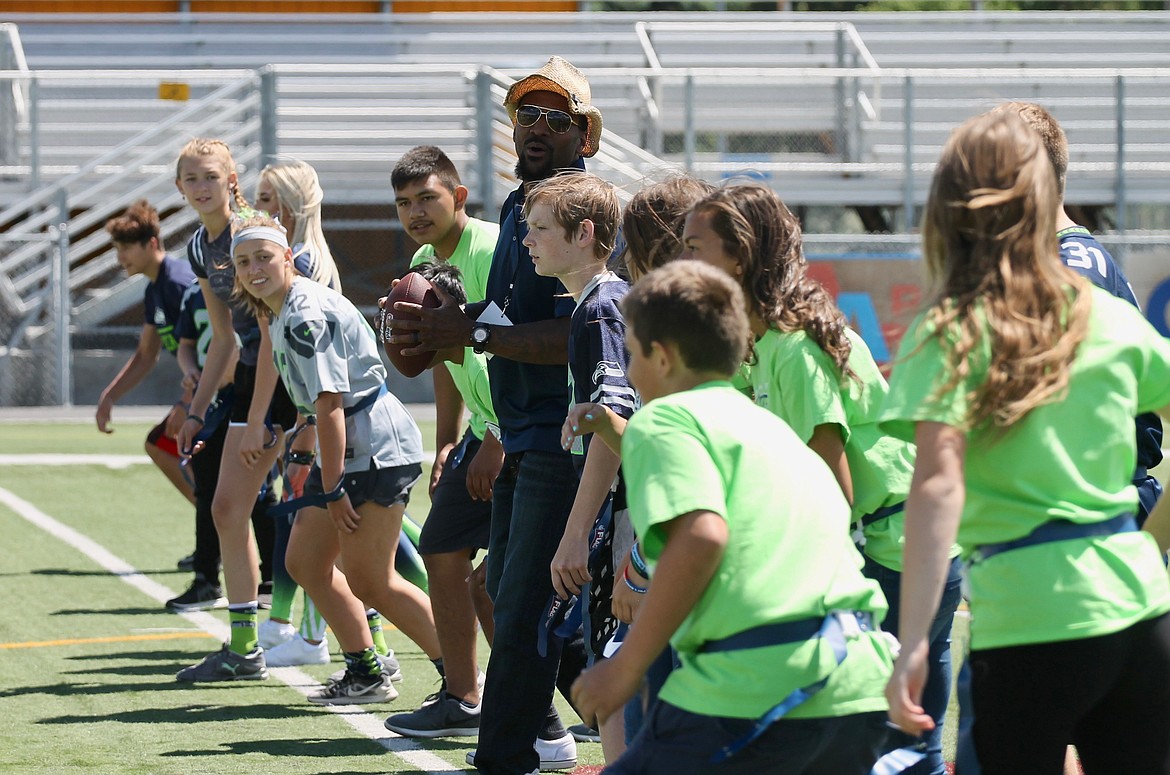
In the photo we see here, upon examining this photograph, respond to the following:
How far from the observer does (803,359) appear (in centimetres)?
389

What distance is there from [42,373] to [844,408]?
672 inches

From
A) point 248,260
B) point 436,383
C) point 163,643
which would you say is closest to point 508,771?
point 436,383

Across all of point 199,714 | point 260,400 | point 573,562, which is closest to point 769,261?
point 573,562

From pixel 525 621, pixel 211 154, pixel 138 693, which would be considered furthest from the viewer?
pixel 211 154

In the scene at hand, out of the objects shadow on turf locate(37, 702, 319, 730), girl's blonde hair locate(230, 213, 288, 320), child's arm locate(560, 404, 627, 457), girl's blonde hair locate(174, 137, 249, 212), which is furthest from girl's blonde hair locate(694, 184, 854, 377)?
girl's blonde hair locate(174, 137, 249, 212)

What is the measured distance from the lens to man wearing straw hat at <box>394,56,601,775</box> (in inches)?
186

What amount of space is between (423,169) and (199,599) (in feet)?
12.0

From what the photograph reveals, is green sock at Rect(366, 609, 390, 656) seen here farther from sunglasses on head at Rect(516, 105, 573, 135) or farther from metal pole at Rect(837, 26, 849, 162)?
metal pole at Rect(837, 26, 849, 162)

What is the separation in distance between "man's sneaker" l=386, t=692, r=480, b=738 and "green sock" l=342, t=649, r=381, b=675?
0.51 m

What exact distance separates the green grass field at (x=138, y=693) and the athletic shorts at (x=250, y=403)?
1076mm

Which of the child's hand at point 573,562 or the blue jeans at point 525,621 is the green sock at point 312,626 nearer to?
the blue jeans at point 525,621

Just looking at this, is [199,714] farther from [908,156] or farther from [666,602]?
[908,156]

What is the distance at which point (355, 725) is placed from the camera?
614 cm

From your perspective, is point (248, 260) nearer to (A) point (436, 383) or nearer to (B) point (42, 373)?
(A) point (436, 383)
